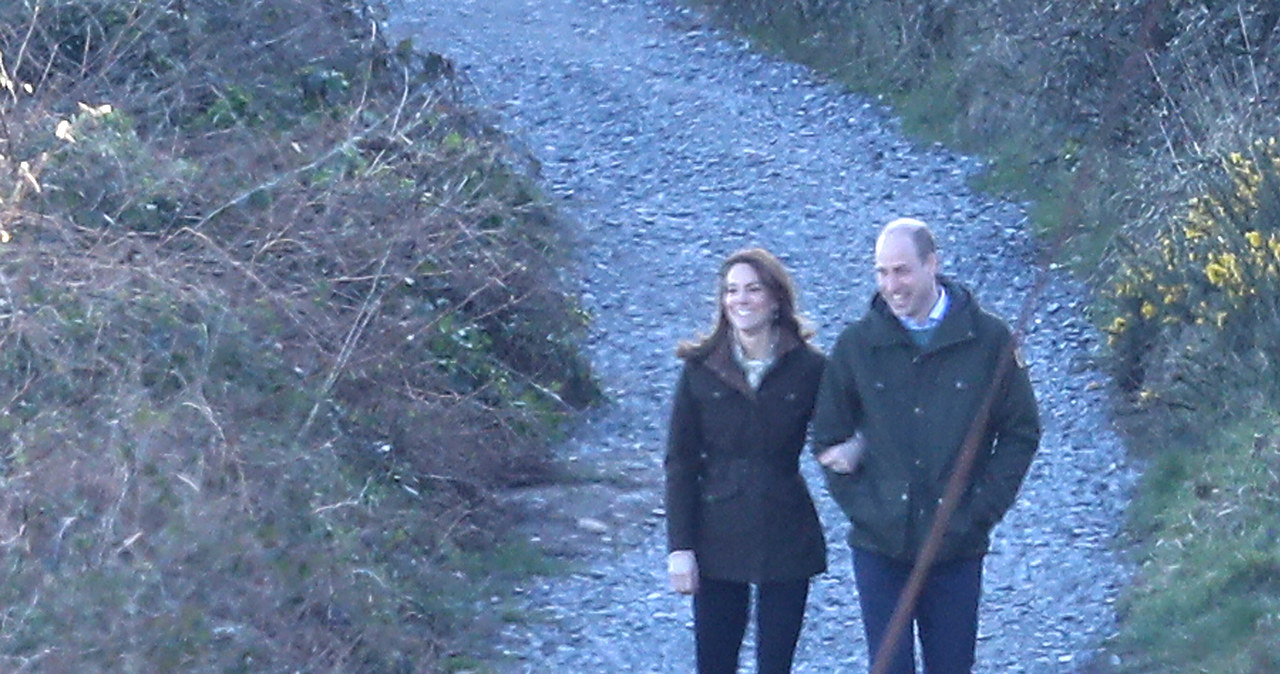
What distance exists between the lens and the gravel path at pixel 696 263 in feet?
25.8

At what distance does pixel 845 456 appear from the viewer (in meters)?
5.32

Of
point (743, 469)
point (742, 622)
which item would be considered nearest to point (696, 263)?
point (742, 622)

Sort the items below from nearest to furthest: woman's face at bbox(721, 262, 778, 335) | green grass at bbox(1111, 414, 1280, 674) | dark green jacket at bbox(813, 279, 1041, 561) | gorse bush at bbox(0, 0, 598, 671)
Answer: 1. dark green jacket at bbox(813, 279, 1041, 561)
2. woman's face at bbox(721, 262, 778, 335)
3. gorse bush at bbox(0, 0, 598, 671)
4. green grass at bbox(1111, 414, 1280, 674)

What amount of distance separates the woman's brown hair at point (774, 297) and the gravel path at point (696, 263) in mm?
2206

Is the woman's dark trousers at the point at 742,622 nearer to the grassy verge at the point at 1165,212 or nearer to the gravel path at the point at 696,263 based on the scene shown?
the grassy verge at the point at 1165,212

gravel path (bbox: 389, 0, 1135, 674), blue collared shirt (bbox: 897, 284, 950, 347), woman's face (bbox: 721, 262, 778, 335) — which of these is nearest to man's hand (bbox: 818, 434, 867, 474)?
blue collared shirt (bbox: 897, 284, 950, 347)

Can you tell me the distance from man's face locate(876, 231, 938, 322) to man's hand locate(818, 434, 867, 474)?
387 millimetres

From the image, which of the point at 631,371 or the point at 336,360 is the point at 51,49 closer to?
the point at 336,360

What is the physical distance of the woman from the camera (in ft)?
18.0

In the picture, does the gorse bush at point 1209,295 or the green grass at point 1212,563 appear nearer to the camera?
the green grass at point 1212,563

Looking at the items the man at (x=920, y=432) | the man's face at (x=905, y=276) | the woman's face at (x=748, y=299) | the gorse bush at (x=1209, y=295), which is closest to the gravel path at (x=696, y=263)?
the gorse bush at (x=1209, y=295)

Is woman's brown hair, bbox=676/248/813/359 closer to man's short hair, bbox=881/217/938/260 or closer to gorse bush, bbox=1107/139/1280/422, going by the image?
man's short hair, bbox=881/217/938/260

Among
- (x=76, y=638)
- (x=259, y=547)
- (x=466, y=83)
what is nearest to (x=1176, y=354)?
(x=259, y=547)

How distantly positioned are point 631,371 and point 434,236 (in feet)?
6.69
